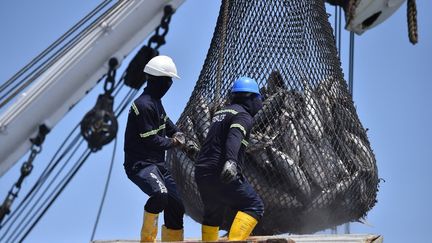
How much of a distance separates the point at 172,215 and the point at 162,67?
4.43 ft

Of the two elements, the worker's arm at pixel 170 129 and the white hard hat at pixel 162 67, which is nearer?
the white hard hat at pixel 162 67

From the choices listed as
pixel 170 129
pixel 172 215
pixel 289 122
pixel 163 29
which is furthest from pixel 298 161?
pixel 163 29

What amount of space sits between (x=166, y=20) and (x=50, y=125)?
3.81 ft

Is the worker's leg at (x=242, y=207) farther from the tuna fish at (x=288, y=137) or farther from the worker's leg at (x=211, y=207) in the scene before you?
the tuna fish at (x=288, y=137)

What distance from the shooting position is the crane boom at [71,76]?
7129 mm

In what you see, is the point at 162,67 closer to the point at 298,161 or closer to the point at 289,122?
the point at 289,122

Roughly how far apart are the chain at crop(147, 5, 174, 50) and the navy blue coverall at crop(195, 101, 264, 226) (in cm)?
133

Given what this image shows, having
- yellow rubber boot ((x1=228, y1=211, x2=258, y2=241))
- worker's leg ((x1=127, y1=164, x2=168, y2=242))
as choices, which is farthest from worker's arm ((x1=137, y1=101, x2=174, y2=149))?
yellow rubber boot ((x1=228, y1=211, x2=258, y2=241))

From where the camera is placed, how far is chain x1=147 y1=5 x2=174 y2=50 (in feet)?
24.6

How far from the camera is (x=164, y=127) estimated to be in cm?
916

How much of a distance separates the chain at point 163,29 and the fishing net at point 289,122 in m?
3.02

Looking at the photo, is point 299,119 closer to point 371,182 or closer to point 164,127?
point 371,182

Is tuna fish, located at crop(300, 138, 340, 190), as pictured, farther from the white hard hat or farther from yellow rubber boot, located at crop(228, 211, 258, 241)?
the white hard hat

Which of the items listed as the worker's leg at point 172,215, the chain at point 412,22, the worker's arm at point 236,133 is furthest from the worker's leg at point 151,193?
the chain at point 412,22
